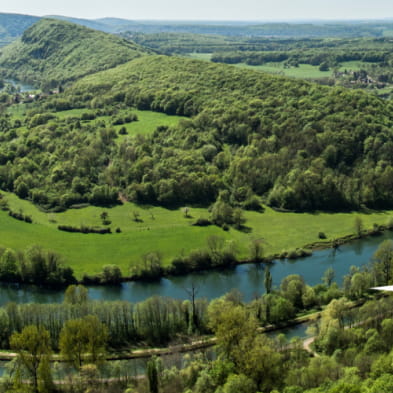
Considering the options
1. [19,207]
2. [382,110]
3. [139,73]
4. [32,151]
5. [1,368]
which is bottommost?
[1,368]

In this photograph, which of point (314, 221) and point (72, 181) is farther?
point (72, 181)

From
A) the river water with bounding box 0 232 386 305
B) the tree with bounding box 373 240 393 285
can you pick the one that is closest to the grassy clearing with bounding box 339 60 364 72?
the river water with bounding box 0 232 386 305

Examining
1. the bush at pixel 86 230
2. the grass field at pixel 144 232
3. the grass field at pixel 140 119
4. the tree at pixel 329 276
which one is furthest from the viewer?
the grass field at pixel 140 119

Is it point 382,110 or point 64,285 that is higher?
point 382,110

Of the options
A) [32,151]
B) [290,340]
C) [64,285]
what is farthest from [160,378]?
[32,151]

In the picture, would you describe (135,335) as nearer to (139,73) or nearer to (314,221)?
(314,221)

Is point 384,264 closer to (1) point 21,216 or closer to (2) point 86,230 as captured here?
(2) point 86,230

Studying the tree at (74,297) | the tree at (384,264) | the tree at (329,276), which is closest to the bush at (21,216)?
the tree at (74,297)

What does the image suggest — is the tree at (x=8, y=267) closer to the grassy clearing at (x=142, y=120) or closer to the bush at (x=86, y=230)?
the bush at (x=86, y=230)
